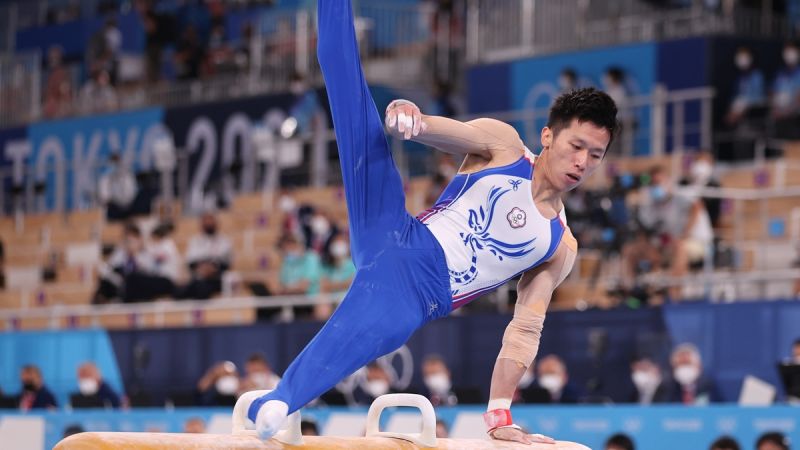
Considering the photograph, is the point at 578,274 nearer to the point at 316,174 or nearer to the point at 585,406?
the point at 585,406

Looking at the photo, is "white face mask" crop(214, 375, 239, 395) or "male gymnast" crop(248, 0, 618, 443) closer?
"male gymnast" crop(248, 0, 618, 443)

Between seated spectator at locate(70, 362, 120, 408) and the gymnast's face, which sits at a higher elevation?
the gymnast's face

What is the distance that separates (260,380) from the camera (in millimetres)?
12688

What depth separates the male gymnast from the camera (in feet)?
19.0

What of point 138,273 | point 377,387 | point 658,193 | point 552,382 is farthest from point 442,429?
point 138,273

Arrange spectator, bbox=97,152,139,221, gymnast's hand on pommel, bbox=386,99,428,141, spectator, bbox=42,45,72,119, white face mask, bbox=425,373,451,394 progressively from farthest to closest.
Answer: spectator, bbox=42,45,72,119 → spectator, bbox=97,152,139,221 → white face mask, bbox=425,373,451,394 → gymnast's hand on pommel, bbox=386,99,428,141

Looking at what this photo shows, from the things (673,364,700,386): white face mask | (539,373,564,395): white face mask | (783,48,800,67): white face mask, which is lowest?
(539,373,564,395): white face mask

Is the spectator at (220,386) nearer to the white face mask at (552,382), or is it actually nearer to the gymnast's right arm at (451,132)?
the white face mask at (552,382)

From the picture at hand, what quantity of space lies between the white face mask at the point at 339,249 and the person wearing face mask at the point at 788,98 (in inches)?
181

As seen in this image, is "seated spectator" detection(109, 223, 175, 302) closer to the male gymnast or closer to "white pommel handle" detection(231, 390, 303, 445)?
the male gymnast

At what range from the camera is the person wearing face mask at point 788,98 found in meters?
15.0

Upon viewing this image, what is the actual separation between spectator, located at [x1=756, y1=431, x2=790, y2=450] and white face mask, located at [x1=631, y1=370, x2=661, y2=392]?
80.7 inches

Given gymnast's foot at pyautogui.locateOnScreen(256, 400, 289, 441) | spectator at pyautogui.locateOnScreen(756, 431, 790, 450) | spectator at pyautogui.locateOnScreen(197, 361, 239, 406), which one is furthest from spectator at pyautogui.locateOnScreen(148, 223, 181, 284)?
gymnast's foot at pyautogui.locateOnScreen(256, 400, 289, 441)

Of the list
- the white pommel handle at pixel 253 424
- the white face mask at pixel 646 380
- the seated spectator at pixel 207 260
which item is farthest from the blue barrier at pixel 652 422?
the white pommel handle at pixel 253 424
